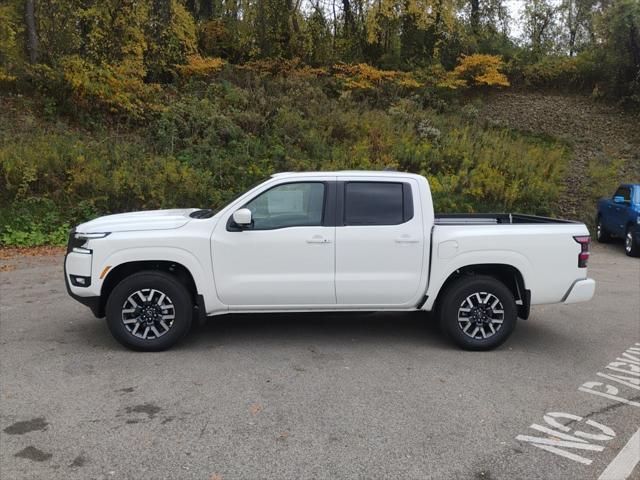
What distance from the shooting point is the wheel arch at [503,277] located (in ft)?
20.2

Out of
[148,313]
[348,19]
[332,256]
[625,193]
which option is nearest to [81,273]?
[148,313]

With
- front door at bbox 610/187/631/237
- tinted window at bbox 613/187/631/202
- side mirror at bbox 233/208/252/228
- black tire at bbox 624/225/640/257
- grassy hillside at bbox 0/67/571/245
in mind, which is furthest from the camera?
tinted window at bbox 613/187/631/202

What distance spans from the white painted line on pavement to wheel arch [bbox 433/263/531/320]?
2189mm

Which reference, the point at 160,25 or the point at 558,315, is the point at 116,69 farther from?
the point at 558,315

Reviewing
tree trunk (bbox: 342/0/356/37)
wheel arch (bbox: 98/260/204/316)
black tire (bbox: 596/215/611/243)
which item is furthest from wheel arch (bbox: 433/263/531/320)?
tree trunk (bbox: 342/0/356/37)

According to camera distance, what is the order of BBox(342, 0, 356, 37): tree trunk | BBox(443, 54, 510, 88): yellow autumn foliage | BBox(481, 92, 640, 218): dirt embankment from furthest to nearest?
BBox(342, 0, 356, 37): tree trunk, BBox(443, 54, 510, 88): yellow autumn foliage, BBox(481, 92, 640, 218): dirt embankment

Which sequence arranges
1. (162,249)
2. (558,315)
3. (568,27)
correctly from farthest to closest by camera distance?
(568,27) < (558,315) < (162,249)

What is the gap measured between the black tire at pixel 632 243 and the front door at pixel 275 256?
9.79 m

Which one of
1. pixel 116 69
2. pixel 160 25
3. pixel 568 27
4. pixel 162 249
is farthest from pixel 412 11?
pixel 162 249

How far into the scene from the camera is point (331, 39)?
23.9 m

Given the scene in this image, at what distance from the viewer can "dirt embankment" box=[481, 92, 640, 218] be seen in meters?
18.5

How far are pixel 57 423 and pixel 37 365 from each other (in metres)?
1.41

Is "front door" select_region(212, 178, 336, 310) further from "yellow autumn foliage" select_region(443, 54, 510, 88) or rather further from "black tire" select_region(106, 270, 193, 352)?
"yellow autumn foliage" select_region(443, 54, 510, 88)

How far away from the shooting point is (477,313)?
6098 millimetres
